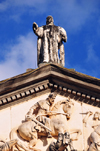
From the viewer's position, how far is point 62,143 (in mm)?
21469

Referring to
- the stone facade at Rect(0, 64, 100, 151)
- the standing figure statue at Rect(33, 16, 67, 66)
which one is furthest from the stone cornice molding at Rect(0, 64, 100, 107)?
the standing figure statue at Rect(33, 16, 67, 66)

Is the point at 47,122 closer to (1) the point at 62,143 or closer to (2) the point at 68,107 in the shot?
(2) the point at 68,107

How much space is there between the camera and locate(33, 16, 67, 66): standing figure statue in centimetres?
2497

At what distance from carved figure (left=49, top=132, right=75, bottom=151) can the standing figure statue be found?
410cm

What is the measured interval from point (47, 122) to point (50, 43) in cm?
407

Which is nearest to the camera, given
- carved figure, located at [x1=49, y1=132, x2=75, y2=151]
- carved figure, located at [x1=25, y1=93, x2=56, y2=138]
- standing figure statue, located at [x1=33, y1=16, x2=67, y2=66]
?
carved figure, located at [x1=49, y1=132, x2=75, y2=151]

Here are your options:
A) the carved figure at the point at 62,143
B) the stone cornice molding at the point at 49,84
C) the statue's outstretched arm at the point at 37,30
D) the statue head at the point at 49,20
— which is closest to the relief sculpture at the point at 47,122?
the carved figure at the point at 62,143

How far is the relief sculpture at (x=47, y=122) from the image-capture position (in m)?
22.1

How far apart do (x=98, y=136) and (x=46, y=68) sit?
3.26 m

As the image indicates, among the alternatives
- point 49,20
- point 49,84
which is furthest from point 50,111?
point 49,20

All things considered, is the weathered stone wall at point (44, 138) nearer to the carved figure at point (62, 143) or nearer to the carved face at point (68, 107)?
the carved face at point (68, 107)

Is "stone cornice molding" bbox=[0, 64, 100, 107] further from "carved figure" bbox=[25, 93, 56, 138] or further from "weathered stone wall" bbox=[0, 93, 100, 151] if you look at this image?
"carved figure" bbox=[25, 93, 56, 138]

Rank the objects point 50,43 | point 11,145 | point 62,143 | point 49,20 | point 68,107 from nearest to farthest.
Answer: point 62,143, point 11,145, point 68,107, point 50,43, point 49,20

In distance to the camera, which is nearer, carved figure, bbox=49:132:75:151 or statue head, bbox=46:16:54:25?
carved figure, bbox=49:132:75:151
